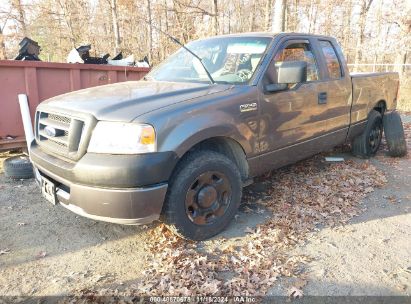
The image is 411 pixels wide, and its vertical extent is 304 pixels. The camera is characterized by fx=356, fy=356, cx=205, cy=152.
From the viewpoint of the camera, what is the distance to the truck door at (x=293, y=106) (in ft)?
12.1

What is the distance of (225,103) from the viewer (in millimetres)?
3260

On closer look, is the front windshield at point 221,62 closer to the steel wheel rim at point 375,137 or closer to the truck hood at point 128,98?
the truck hood at point 128,98

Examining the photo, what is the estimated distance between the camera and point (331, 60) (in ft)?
15.9

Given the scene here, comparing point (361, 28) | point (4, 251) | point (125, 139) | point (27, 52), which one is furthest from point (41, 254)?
point (361, 28)

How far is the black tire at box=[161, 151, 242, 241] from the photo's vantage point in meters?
2.98

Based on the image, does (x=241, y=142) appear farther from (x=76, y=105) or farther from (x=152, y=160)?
(x=76, y=105)

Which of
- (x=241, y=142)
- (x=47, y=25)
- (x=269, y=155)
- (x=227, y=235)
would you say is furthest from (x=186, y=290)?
(x=47, y=25)

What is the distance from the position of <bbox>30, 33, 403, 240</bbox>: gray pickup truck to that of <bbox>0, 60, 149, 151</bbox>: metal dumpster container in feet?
6.26

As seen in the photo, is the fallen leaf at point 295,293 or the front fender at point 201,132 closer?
the fallen leaf at point 295,293

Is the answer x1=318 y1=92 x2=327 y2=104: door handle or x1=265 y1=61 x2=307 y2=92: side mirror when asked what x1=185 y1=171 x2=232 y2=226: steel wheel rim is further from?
x1=318 y1=92 x2=327 y2=104: door handle

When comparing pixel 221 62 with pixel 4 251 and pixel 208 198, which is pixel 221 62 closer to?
pixel 208 198

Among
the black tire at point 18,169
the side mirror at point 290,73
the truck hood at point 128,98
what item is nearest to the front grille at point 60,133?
the truck hood at point 128,98

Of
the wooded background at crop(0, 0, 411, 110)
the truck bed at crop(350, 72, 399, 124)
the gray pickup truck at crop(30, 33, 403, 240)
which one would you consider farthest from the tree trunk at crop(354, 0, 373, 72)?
the gray pickup truck at crop(30, 33, 403, 240)

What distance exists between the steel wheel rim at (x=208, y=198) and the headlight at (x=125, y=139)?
Answer: 61cm
